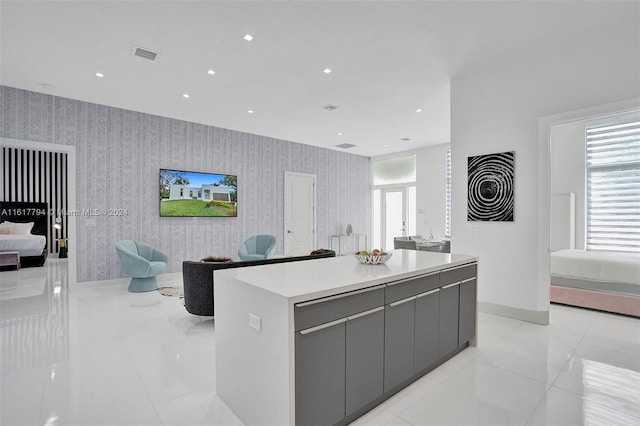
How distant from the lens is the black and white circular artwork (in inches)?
155

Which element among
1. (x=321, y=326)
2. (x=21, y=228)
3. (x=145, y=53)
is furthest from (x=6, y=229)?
(x=321, y=326)

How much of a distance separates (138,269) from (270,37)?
3939 mm

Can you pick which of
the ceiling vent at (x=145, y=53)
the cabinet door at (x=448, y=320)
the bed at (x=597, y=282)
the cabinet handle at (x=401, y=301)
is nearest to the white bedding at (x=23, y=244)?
the ceiling vent at (x=145, y=53)

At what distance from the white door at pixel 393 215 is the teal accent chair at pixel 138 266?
635 centimetres

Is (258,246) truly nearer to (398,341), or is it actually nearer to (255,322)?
(398,341)

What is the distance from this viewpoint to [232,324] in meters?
2.00

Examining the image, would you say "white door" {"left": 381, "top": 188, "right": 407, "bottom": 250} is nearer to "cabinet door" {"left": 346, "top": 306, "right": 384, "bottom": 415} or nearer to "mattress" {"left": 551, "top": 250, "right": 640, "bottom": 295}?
"mattress" {"left": 551, "top": 250, "right": 640, "bottom": 295}

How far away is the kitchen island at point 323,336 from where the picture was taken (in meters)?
1.61

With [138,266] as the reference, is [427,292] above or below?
above

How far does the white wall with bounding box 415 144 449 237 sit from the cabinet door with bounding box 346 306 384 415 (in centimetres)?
680

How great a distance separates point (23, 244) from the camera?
7363 millimetres

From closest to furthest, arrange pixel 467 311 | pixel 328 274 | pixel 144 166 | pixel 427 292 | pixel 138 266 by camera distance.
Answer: pixel 328 274 < pixel 427 292 < pixel 467 311 < pixel 138 266 < pixel 144 166

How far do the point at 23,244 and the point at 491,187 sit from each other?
9467 millimetres

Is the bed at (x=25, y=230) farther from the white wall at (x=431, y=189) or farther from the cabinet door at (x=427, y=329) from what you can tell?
the white wall at (x=431, y=189)
